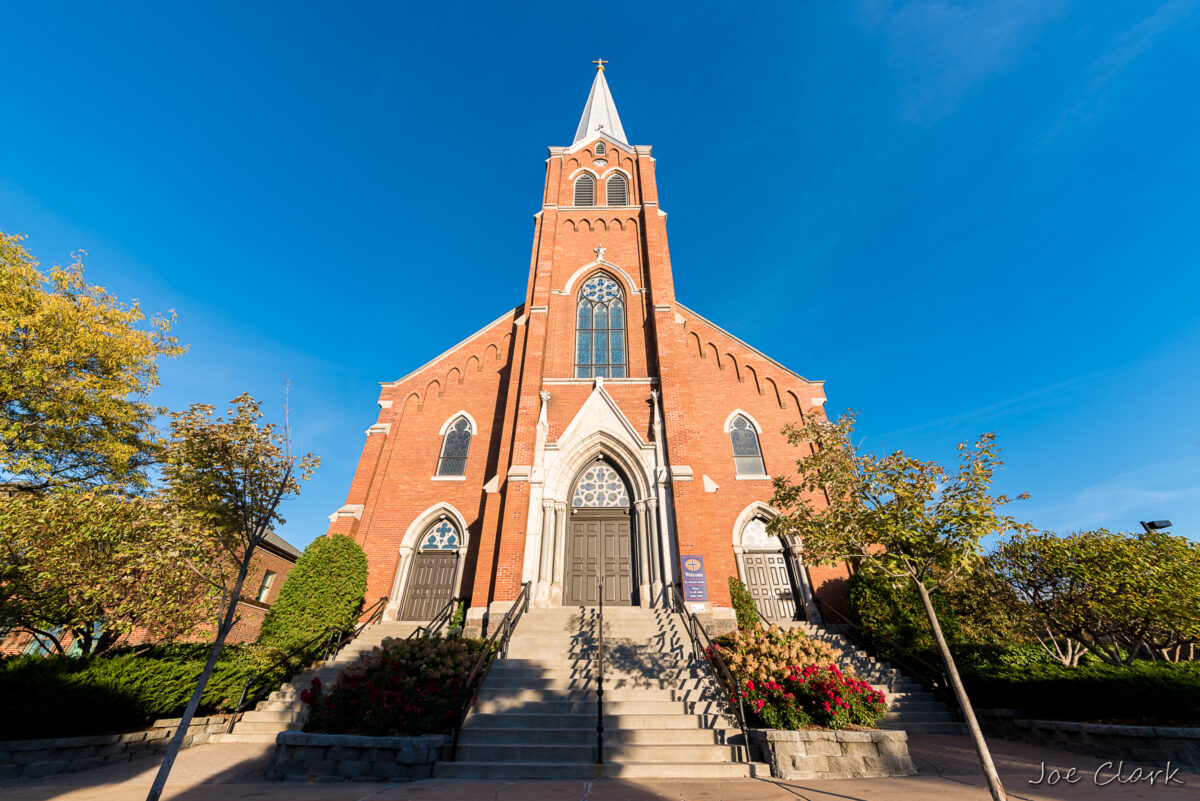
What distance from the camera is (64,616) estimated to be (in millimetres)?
9039

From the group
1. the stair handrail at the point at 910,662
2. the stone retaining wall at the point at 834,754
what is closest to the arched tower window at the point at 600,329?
the stair handrail at the point at 910,662

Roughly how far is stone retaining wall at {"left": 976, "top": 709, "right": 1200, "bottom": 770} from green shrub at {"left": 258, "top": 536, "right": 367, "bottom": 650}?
14.2 m

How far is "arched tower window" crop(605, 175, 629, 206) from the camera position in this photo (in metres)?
19.8

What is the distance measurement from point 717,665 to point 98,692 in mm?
9737

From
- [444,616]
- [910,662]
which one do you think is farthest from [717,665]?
[444,616]

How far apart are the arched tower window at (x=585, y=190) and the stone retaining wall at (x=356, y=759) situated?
18946 millimetres

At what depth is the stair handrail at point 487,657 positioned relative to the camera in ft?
21.3

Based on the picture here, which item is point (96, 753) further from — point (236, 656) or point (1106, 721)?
point (1106, 721)

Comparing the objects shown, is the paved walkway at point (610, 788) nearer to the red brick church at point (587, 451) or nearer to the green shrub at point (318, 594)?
the green shrub at point (318, 594)

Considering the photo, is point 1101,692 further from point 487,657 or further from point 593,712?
point 487,657

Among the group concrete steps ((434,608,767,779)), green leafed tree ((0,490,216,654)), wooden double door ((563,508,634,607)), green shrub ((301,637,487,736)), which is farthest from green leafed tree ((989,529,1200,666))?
green leafed tree ((0,490,216,654))

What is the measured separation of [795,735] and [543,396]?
1005 centimetres

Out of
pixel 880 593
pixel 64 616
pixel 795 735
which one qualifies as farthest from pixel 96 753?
pixel 880 593

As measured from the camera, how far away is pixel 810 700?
6719 mm
